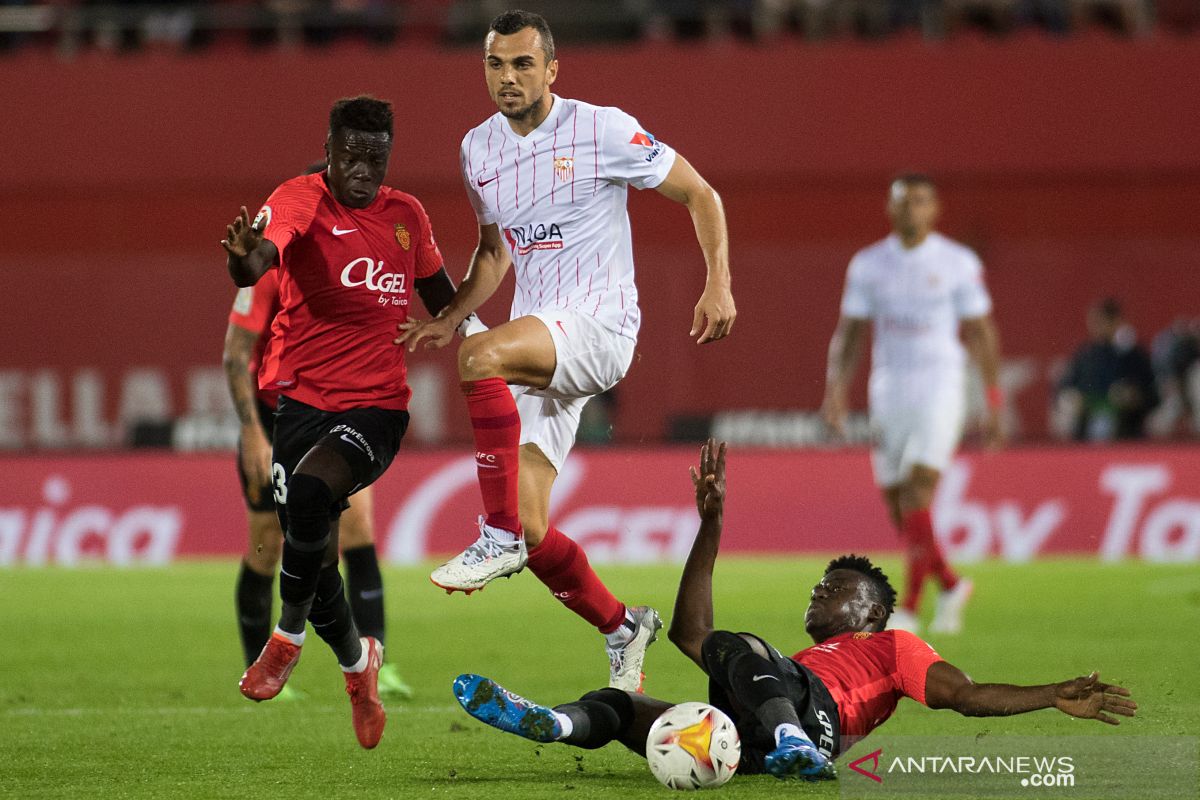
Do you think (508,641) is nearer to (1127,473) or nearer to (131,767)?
(131,767)

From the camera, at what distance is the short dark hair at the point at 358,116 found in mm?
6379

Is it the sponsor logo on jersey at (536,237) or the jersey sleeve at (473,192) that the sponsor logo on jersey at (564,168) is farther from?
the jersey sleeve at (473,192)

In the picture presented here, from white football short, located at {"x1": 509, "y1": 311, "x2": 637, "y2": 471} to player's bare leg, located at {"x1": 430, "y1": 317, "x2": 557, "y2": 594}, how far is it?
0.06 metres

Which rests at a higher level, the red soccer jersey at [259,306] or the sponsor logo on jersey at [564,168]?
the sponsor logo on jersey at [564,168]

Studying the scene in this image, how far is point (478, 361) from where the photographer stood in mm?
6207

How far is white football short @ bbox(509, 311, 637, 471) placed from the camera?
21.1 feet

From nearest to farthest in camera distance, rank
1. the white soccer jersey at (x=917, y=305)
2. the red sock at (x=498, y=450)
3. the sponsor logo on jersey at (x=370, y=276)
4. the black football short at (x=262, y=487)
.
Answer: the red sock at (x=498, y=450) < the sponsor logo on jersey at (x=370, y=276) < the black football short at (x=262, y=487) < the white soccer jersey at (x=917, y=305)

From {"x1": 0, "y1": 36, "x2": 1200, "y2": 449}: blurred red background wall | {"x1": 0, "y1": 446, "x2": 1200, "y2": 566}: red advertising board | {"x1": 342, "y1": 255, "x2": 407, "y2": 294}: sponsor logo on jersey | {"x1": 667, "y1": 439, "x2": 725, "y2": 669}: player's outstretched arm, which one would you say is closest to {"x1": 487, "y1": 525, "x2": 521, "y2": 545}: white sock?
{"x1": 667, "y1": 439, "x2": 725, "y2": 669}: player's outstretched arm

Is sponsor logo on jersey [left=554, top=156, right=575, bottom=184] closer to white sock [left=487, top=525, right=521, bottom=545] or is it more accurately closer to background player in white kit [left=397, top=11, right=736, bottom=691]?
background player in white kit [left=397, top=11, right=736, bottom=691]

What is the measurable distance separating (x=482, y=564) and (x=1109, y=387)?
11267mm

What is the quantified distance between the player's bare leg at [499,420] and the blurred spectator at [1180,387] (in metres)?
12.2

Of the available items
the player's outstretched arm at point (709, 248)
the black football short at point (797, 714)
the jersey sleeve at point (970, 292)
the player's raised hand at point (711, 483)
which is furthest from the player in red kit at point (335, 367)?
the jersey sleeve at point (970, 292)

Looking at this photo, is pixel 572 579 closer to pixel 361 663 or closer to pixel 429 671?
pixel 361 663

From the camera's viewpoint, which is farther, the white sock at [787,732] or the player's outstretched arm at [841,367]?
the player's outstretched arm at [841,367]
